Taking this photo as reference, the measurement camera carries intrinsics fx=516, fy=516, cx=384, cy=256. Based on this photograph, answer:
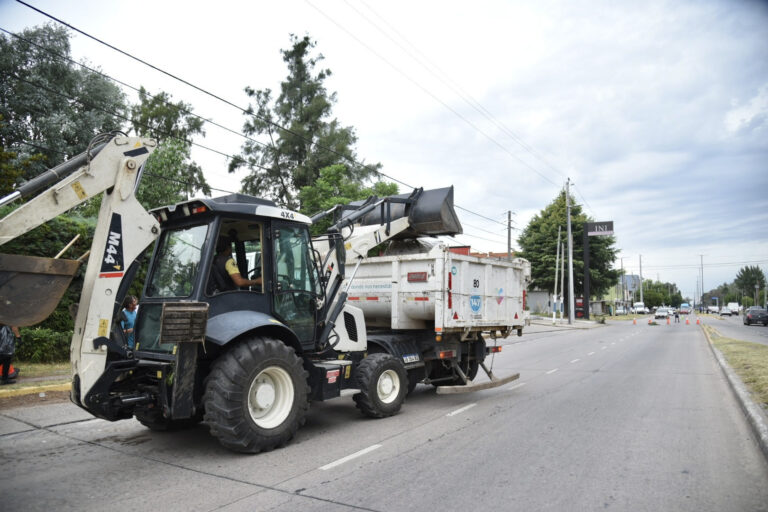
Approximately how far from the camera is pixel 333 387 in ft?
21.1

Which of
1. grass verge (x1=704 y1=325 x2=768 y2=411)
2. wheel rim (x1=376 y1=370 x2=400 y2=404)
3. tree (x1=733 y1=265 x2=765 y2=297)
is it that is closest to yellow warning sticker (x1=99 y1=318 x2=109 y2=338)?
wheel rim (x1=376 y1=370 x2=400 y2=404)

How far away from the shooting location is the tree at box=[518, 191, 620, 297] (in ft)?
172

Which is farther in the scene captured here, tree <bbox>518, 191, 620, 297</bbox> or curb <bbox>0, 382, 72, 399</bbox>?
tree <bbox>518, 191, 620, 297</bbox>

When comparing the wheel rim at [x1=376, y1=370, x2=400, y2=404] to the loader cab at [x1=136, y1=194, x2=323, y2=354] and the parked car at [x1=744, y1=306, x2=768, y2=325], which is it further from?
the parked car at [x1=744, y1=306, x2=768, y2=325]

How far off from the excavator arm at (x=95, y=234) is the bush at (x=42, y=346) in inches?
302

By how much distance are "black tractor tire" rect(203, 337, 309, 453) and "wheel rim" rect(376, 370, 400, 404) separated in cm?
155

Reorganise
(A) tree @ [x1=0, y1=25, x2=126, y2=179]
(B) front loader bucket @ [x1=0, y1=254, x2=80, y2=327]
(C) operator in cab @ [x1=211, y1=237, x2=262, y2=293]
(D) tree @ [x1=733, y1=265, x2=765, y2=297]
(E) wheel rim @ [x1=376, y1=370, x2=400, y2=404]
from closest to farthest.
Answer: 1. (B) front loader bucket @ [x1=0, y1=254, x2=80, y2=327]
2. (C) operator in cab @ [x1=211, y1=237, x2=262, y2=293]
3. (E) wheel rim @ [x1=376, y1=370, x2=400, y2=404]
4. (A) tree @ [x1=0, y1=25, x2=126, y2=179]
5. (D) tree @ [x1=733, y1=265, x2=765, y2=297]

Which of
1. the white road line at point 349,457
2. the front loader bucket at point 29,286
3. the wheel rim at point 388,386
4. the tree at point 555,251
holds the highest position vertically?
the tree at point 555,251

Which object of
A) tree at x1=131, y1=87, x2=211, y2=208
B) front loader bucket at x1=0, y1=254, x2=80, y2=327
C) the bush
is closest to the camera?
front loader bucket at x1=0, y1=254, x2=80, y2=327

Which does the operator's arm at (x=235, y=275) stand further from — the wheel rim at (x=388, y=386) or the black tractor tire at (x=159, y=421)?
the wheel rim at (x=388, y=386)

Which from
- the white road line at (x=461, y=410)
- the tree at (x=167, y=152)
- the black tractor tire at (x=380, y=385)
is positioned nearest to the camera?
the black tractor tire at (x=380, y=385)

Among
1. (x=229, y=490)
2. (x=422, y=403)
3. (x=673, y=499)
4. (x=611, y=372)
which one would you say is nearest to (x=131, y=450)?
(x=229, y=490)

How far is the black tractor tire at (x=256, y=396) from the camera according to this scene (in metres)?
5.09

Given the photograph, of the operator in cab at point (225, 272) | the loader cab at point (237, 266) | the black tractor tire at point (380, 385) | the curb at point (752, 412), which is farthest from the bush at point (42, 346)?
the curb at point (752, 412)
